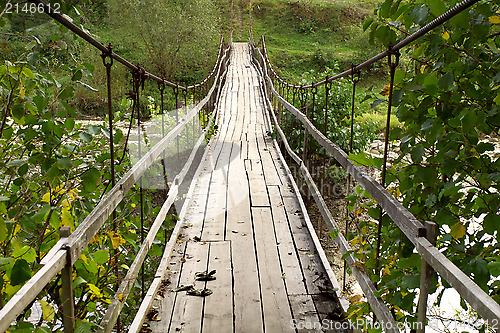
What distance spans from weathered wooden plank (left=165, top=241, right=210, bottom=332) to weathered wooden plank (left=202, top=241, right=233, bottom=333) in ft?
0.11

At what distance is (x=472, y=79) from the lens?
3.94 ft

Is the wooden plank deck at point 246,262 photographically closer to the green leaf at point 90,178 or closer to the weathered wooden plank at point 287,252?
the weathered wooden plank at point 287,252

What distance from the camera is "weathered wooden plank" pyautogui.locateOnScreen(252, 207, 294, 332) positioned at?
1909 millimetres

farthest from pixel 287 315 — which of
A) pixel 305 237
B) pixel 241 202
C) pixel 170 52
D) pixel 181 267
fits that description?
pixel 170 52

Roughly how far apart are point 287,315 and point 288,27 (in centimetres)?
2696

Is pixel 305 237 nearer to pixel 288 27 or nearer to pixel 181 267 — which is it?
pixel 181 267

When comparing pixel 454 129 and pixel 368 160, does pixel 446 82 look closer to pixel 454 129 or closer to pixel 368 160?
pixel 454 129

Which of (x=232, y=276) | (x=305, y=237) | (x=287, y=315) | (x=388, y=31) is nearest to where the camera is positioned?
(x=388, y=31)

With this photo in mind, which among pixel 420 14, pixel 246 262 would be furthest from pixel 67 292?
pixel 246 262

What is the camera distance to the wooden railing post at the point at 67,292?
108 cm

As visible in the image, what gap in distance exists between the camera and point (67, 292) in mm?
1107

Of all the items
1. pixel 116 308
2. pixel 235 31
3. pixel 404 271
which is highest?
pixel 235 31

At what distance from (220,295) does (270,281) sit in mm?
289

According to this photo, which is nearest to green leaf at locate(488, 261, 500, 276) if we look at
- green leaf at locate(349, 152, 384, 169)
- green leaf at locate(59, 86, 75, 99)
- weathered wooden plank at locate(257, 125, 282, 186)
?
green leaf at locate(349, 152, 384, 169)
